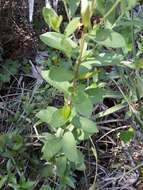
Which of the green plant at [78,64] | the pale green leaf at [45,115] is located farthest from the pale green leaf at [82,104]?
the pale green leaf at [45,115]

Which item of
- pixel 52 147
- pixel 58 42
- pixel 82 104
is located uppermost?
pixel 58 42

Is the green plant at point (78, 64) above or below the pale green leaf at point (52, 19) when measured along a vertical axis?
below

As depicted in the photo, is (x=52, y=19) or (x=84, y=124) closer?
(x=52, y=19)

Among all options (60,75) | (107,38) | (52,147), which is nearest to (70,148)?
(52,147)

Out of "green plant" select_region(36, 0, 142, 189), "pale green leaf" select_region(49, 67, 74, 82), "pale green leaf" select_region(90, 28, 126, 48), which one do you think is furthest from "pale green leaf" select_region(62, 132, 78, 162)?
"pale green leaf" select_region(90, 28, 126, 48)

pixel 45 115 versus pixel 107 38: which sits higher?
pixel 107 38

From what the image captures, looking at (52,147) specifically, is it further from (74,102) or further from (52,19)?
(52,19)

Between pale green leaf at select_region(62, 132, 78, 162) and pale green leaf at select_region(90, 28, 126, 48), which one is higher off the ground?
pale green leaf at select_region(90, 28, 126, 48)

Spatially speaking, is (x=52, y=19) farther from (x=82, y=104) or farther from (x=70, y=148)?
(x=70, y=148)

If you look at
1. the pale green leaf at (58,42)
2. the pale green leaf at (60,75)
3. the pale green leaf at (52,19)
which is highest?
the pale green leaf at (52,19)

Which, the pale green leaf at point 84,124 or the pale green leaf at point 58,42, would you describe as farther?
the pale green leaf at point 84,124

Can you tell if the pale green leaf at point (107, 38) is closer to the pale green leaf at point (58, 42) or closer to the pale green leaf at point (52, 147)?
the pale green leaf at point (58, 42)

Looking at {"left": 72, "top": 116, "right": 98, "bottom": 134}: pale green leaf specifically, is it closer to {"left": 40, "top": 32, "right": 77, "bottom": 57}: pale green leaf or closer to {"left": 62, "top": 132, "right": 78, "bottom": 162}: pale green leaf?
{"left": 62, "top": 132, "right": 78, "bottom": 162}: pale green leaf

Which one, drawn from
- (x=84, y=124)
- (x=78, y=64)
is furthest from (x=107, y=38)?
(x=84, y=124)
